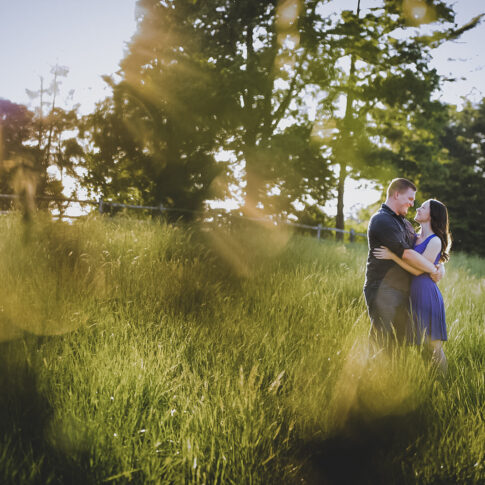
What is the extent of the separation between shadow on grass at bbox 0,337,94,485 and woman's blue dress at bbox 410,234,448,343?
2.81 metres

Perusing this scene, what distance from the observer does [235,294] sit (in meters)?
5.03

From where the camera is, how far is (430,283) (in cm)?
367

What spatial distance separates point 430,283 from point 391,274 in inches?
13.2

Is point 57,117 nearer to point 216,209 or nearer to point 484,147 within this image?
point 216,209

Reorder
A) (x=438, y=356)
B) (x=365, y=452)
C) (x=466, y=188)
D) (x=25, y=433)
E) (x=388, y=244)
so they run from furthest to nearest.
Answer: (x=466, y=188), (x=388, y=244), (x=438, y=356), (x=365, y=452), (x=25, y=433)

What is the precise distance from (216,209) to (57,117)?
16314 mm

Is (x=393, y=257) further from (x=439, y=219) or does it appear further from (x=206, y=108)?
(x=206, y=108)

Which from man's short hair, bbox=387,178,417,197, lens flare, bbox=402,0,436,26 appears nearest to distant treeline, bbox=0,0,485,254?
lens flare, bbox=402,0,436,26

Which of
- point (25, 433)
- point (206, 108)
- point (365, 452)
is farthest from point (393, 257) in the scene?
point (206, 108)

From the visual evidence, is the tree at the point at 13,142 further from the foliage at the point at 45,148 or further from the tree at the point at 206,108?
the tree at the point at 206,108

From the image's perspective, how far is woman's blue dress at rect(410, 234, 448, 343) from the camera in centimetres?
353

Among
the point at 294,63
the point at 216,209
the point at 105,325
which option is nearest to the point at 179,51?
the point at 294,63

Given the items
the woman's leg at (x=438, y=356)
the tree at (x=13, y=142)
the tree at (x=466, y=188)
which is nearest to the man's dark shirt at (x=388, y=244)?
the woman's leg at (x=438, y=356)

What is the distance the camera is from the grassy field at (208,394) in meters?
2.13
